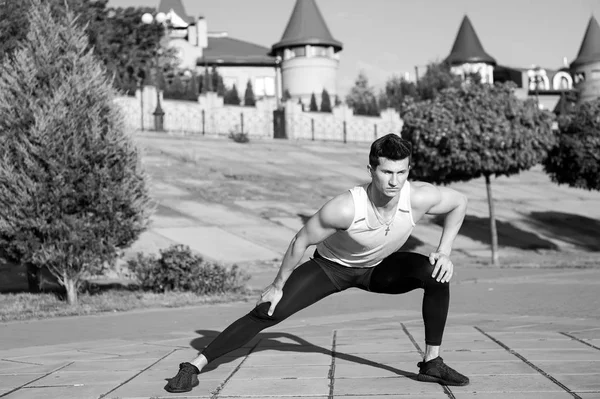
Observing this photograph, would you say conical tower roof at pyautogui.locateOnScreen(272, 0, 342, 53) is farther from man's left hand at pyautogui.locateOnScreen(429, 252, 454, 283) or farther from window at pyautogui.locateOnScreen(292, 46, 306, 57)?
man's left hand at pyautogui.locateOnScreen(429, 252, 454, 283)

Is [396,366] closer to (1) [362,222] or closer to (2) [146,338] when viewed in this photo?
(1) [362,222]

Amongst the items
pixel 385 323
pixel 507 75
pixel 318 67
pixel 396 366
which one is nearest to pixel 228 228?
pixel 385 323

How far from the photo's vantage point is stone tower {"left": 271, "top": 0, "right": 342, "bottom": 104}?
85.0 metres

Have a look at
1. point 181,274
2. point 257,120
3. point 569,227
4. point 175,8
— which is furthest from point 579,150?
point 175,8

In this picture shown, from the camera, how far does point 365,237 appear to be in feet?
19.5

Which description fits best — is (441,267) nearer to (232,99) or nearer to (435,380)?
(435,380)

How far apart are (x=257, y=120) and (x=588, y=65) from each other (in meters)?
51.2

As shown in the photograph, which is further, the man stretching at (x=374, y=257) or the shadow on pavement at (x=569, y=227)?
the shadow on pavement at (x=569, y=227)

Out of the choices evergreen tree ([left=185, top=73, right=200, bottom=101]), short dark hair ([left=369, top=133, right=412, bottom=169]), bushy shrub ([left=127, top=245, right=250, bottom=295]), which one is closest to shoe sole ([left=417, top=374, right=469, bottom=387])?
short dark hair ([left=369, top=133, right=412, bottom=169])

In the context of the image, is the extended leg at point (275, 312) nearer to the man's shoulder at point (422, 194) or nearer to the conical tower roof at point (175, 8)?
the man's shoulder at point (422, 194)

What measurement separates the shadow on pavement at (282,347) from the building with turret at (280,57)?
247ft

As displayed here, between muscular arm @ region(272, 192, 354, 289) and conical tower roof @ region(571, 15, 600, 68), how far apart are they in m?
97.4

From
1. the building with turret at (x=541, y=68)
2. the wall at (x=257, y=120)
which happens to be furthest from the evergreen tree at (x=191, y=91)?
the building with turret at (x=541, y=68)

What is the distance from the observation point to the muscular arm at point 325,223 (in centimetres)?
577
